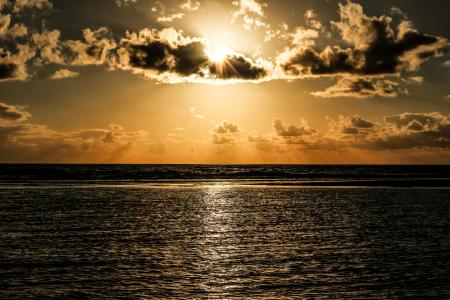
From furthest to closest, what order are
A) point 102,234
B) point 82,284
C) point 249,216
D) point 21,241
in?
1. point 249,216
2. point 102,234
3. point 21,241
4. point 82,284

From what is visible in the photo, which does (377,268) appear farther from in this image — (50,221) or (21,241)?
(50,221)

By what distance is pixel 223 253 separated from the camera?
29938mm

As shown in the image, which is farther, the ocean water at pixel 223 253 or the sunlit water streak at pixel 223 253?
the sunlit water streak at pixel 223 253

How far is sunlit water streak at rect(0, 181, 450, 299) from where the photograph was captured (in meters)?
21.9

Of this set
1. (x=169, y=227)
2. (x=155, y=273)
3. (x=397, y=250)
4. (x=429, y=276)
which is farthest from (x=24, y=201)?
(x=429, y=276)

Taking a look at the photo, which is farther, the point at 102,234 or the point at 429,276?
the point at 102,234

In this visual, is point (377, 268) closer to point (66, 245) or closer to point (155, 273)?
point (155, 273)

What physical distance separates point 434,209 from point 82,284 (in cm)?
4441

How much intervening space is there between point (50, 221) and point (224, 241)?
1797 centimetres

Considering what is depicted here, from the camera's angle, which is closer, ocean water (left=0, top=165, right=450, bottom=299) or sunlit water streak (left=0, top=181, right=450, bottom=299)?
ocean water (left=0, top=165, right=450, bottom=299)

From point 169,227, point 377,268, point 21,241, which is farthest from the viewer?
point 169,227

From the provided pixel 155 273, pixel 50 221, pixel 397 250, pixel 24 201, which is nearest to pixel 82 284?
pixel 155 273

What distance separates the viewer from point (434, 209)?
Result: 55125 mm

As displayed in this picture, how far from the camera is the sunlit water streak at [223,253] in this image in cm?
2189
